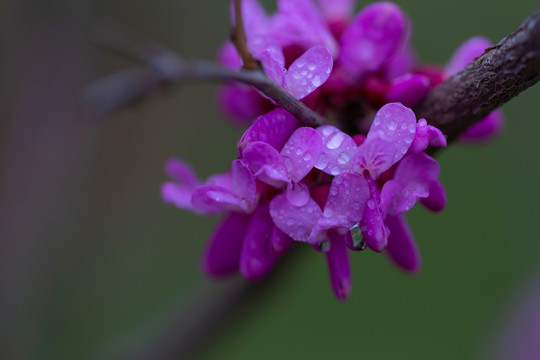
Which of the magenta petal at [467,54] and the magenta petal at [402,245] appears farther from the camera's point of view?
the magenta petal at [467,54]

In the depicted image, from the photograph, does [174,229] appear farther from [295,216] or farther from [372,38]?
[295,216]

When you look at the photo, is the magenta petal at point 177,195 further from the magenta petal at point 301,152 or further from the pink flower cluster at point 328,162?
the magenta petal at point 301,152

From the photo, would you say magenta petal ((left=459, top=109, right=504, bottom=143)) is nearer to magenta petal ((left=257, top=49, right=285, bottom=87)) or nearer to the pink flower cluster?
the pink flower cluster

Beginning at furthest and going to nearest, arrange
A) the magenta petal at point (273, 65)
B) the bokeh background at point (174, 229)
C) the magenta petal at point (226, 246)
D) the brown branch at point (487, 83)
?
the bokeh background at point (174, 229) → the magenta petal at point (226, 246) → the magenta petal at point (273, 65) → the brown branch at point (487, 83)

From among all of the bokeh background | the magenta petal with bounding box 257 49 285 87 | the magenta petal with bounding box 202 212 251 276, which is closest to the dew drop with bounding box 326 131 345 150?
the magenta petal with bounding box 257 49 285 87

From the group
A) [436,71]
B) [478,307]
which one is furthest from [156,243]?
[436,71]

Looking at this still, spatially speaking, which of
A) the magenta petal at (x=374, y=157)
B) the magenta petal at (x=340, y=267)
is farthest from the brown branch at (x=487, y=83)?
the magenta petal at (x=340, y=267)

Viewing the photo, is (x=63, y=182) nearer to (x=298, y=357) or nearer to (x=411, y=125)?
(x=411, y=125)
